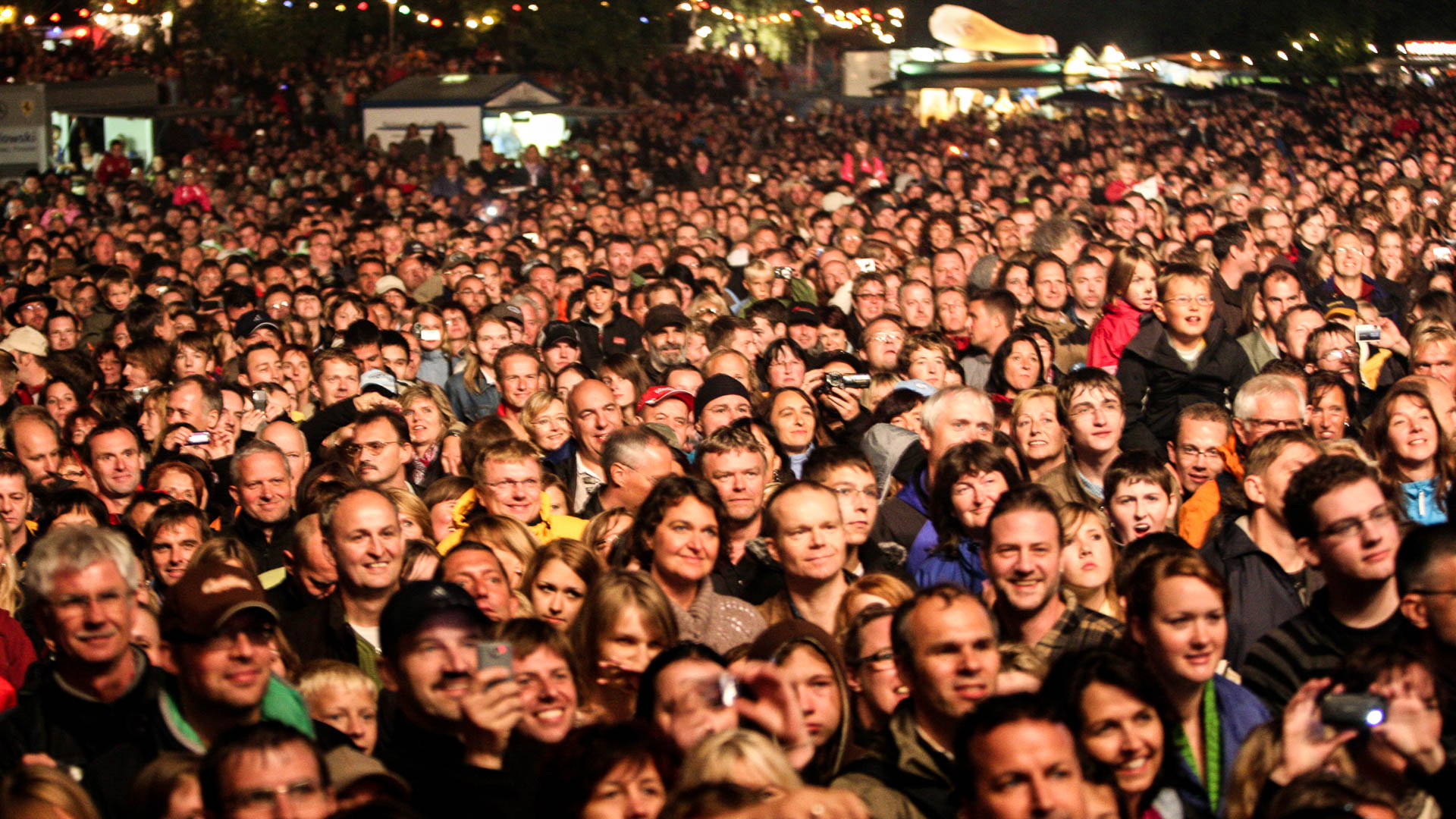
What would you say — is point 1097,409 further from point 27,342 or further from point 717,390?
point 27,342

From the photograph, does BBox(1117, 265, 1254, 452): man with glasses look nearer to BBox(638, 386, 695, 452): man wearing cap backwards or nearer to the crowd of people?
the crowd of people

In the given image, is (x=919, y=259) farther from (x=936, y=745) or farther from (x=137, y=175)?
(x=137, y=175)

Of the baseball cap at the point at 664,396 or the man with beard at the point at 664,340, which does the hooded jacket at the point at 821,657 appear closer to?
→ the baseball cap at the point at 664,396

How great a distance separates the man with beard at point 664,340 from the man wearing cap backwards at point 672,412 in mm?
1664

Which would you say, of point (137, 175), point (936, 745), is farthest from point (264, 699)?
point (137, 175)

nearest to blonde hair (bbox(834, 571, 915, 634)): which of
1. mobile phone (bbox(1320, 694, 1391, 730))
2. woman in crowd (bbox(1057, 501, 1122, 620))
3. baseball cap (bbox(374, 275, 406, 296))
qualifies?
woman in crowd (bbox(1057, 501, 1122, 620))

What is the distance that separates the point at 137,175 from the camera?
24.1 m

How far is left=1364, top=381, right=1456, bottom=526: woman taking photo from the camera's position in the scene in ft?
20.0

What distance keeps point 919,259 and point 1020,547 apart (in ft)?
23.3

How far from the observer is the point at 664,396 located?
26.9 feet

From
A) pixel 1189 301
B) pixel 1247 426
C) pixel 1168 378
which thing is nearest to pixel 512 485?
pixel 1247 426

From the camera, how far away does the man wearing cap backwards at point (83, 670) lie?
4184 mm

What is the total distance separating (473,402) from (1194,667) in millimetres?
6390

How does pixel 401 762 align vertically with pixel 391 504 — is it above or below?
below
